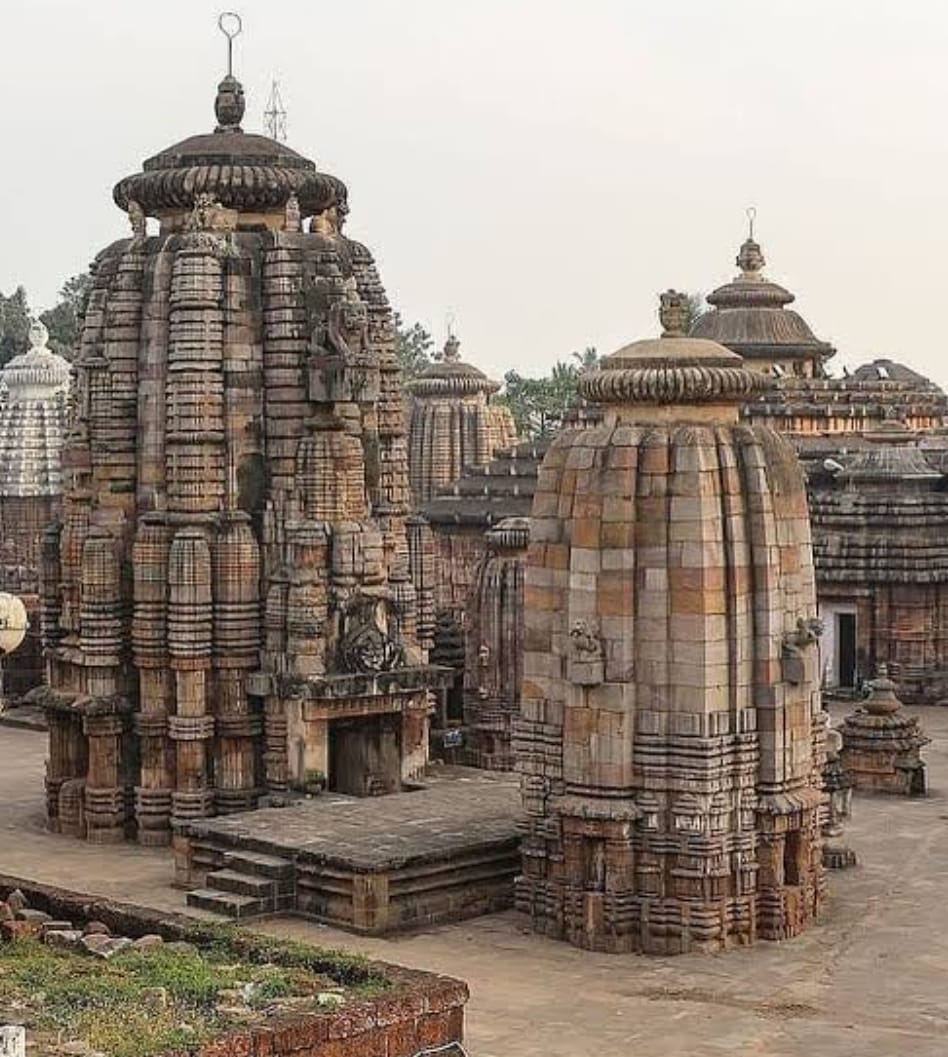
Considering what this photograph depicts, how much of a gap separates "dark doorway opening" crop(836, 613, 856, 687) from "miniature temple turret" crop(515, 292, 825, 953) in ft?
65.3

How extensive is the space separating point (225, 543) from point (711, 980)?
853 cm

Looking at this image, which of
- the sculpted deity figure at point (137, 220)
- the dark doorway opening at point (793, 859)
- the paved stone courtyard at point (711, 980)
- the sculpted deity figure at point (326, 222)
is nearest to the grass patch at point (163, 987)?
the paved stone courtyard at point (711, 980)

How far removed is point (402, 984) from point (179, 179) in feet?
46.8

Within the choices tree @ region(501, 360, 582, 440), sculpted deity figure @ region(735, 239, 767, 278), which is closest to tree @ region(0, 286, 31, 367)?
tree @ region(501, 360, 582, 440)

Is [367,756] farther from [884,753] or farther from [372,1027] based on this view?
[372,1027]

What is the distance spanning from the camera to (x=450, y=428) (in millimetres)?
55844

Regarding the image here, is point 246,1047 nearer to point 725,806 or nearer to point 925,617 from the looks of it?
point 725,806

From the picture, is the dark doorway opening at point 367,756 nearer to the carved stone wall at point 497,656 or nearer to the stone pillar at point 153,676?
the stone pillar at point 153,676

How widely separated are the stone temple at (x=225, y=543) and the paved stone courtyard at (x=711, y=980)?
1826 millimetres

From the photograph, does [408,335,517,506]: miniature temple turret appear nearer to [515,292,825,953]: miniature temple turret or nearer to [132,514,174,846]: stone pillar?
[132,514,174,846]: stone pillar

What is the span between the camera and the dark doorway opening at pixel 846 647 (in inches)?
1618

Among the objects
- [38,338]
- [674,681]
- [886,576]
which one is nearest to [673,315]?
[674,681]

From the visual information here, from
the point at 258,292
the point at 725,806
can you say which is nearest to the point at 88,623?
the point at 258,292

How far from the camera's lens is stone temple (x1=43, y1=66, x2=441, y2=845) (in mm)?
26062
